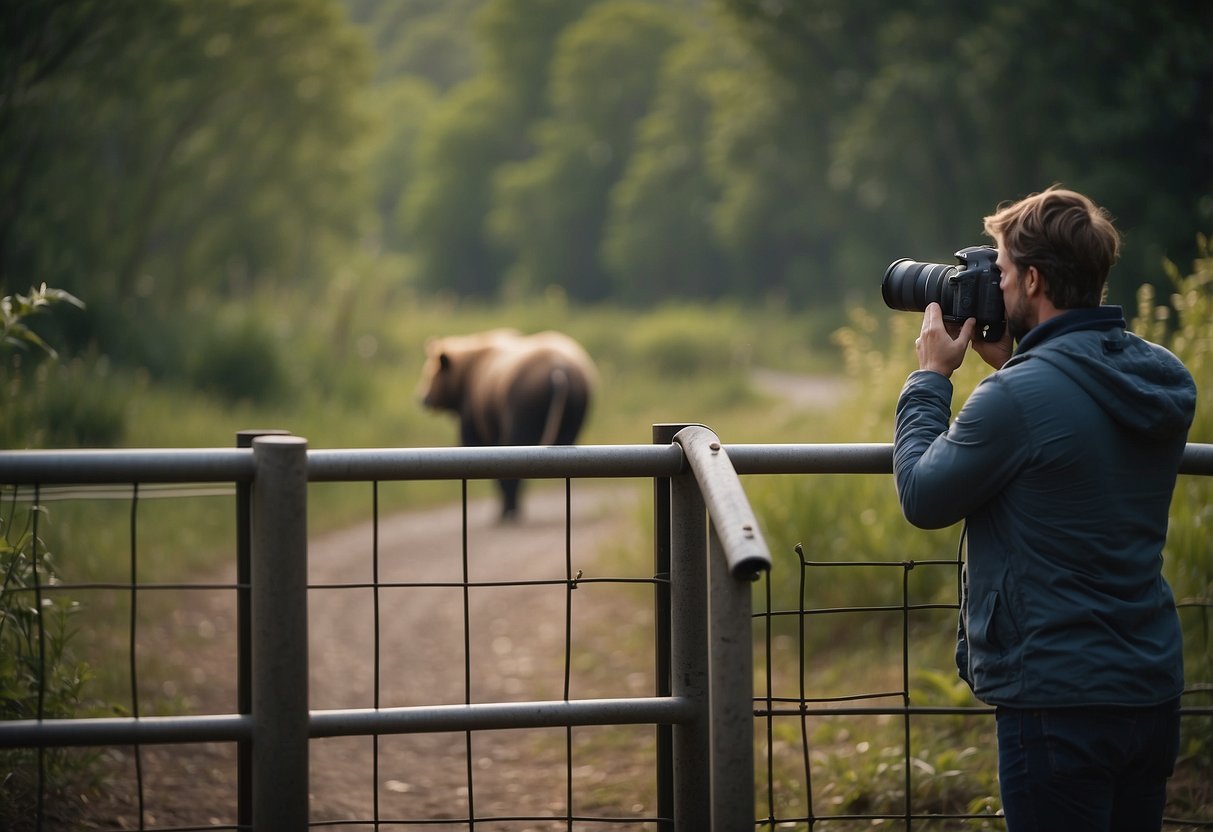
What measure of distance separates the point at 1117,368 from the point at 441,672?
5.49 metres

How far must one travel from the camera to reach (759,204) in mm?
45500

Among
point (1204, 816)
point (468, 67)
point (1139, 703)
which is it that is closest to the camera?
point (1139, 703)

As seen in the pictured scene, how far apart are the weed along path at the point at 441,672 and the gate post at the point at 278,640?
0.56 ft

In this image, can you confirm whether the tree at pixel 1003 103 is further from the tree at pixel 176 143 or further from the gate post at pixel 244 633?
the gate post at pixel 244 633

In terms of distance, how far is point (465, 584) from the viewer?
258 cm

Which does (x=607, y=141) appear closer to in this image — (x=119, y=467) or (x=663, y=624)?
(x=663, y=624)

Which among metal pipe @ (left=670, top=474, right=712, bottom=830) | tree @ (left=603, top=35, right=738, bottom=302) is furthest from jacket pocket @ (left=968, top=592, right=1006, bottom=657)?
tree @ (left=603, top=35, right=738, bottom=302)

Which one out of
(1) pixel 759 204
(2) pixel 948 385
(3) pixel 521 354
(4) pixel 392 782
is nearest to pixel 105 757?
(4) pixel 392 782

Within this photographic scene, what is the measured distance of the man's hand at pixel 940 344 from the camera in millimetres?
2432

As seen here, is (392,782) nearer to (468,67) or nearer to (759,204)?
(759,204)

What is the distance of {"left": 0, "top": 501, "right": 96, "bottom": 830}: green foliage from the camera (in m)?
3.48

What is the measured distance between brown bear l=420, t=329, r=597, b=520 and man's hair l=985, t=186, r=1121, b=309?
942 centimetres

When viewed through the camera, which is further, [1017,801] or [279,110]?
[279,110]

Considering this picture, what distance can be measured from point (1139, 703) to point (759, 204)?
145 ft
